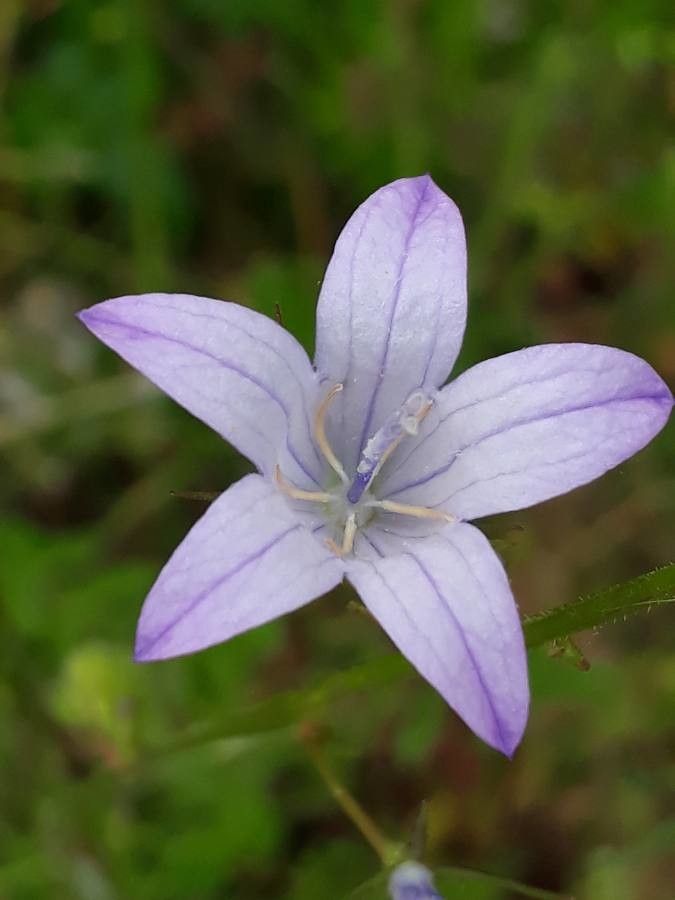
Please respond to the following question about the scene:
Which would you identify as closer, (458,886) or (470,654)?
(470,654)

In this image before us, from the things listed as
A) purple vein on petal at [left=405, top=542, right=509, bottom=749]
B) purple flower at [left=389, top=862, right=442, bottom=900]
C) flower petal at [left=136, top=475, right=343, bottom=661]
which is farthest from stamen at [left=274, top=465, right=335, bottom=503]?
purple flower at [left=389, top=862, right=442, bottom=900]

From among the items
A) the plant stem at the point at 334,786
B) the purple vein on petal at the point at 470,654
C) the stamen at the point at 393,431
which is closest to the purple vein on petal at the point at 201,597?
the purple vein on petal at the point at 470,654

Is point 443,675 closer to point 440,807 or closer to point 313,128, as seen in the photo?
point 440,807

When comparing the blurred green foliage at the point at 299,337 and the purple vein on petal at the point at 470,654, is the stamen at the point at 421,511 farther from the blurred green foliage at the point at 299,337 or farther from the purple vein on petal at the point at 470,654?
the blurred green foliage at the point at 299,337

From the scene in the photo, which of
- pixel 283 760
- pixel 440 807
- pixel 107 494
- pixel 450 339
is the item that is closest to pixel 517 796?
pixel 440 807

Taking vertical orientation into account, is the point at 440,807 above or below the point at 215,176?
below

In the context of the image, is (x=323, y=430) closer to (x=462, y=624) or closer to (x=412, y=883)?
(x=462, y=624)

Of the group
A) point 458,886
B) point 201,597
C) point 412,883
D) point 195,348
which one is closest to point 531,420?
point 195,348
